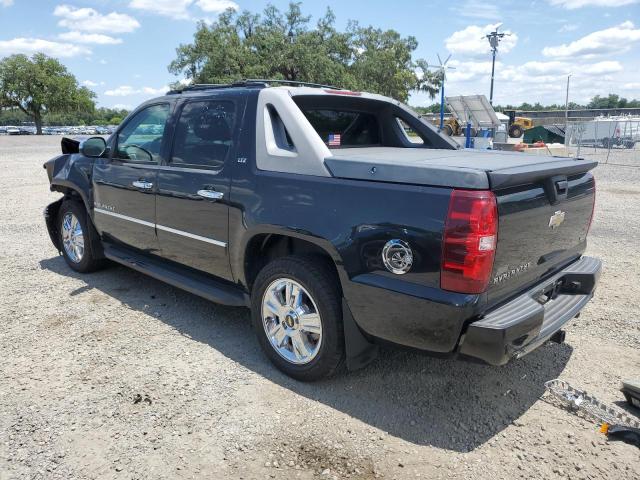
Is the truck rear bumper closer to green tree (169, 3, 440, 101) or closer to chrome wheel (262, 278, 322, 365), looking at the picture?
chrome wheel (262, 278, 322, 365)

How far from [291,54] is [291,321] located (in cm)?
5115

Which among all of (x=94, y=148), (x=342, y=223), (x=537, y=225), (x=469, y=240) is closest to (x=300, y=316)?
(x=342, y=223)

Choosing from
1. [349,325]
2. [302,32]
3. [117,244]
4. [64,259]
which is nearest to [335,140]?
[349,325]

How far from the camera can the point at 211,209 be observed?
3.77 meters

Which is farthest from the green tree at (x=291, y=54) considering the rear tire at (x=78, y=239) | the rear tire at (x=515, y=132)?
the rear tire at (x=78, y=239)

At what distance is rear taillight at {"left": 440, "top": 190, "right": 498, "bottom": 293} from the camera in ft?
8.18

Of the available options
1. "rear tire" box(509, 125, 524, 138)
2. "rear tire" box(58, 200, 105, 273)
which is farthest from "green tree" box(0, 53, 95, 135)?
"rear tire" box(58, 200, 105, 273)

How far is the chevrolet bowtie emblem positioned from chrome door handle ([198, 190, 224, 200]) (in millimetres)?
2187

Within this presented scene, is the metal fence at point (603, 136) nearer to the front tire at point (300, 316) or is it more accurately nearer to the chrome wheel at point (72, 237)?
the chrome wheel at point (72, 237)

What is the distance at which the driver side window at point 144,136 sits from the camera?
438 centimetres

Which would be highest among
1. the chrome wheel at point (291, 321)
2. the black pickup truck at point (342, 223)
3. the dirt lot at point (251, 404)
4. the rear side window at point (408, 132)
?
the rear side window at point (408, 132)

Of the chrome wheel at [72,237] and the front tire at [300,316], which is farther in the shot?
the chrome wheel at [72,237]

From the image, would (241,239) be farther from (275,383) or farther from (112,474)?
(112,474)

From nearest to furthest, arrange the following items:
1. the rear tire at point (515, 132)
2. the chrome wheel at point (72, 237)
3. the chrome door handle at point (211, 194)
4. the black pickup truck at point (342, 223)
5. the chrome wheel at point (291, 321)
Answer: the black pickup truck at point (342, 223) < the chrome wheel at point (291, 321) < the chrome door handle at point (211, 194) < the chrome wheel at point (72, 237) < the rear tire at point (515, 132)
